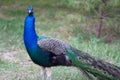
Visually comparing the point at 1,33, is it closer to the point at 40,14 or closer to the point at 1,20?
the point at 1,20

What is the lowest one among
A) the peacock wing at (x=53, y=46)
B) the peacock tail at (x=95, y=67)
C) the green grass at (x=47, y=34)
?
the green grass at (x=47, y=34)

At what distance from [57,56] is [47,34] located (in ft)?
10.4

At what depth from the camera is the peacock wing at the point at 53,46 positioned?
4372 mm

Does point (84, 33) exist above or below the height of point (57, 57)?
below

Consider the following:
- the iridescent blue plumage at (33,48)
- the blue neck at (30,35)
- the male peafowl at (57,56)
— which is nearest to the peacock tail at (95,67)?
the male peafowl at (57,56)

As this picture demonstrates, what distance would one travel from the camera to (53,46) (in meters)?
4.45

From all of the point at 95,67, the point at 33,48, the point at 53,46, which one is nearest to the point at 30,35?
the point at 33,48

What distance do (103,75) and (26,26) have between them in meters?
1.14

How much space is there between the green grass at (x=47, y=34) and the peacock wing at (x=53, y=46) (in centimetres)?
70

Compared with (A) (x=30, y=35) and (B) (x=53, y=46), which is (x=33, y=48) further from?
(B) (x=53, y=46)

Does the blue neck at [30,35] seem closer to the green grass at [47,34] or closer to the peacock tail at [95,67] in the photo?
the peacock tail at [95,67]

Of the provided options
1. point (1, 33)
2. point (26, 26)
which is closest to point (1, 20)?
point (1, 33)

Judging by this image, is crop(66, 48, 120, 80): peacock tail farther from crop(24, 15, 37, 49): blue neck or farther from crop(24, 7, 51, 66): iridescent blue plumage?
crop(24, 15, 37, 49): blue neck

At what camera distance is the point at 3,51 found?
21.0ft
